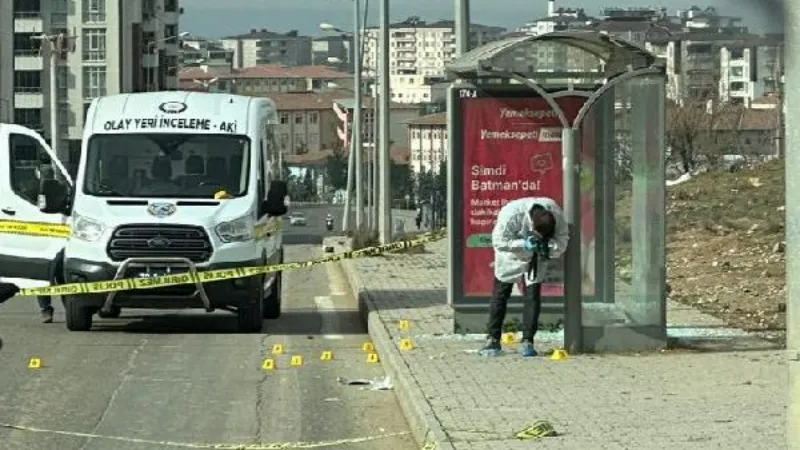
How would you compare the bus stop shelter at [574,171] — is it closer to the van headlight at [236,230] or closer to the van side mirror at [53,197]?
the van headlight at [236,230]

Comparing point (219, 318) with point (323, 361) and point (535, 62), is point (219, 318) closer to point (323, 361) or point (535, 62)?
point (323, 361)

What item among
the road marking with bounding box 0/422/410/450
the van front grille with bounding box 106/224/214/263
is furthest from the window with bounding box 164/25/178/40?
the road marking with bounding box 0/422/410/450

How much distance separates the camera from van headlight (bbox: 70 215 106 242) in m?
16.7

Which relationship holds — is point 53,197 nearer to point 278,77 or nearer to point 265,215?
point 265,215

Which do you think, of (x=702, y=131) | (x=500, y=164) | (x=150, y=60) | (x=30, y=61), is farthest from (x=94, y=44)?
(x=500, y=164)

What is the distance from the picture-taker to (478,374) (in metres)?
12.0

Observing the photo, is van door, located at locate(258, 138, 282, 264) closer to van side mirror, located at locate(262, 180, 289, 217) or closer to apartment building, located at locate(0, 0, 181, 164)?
van side mirror, located at locate(262, 180, 289, 217)

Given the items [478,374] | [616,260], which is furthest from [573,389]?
[616,260]

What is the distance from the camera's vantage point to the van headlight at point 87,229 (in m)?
16.7

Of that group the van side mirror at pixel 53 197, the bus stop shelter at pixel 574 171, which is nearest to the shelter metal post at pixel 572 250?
the bus stop shelter at pixel 574 171

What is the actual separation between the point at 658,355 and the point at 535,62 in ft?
9.55

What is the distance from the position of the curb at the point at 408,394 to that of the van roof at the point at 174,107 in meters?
2.94

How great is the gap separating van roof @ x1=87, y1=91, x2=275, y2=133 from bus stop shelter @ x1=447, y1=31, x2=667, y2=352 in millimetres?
3951

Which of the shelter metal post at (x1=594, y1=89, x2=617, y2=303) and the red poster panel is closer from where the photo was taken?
the shelter metal post at (x1=594, y1=89, x2=617, y2=303)
